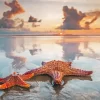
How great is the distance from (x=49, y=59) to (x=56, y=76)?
575 mm

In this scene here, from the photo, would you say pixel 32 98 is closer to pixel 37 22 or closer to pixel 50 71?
pixel 50 71

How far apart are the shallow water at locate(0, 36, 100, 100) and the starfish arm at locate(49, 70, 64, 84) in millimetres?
39

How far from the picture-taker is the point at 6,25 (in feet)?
11.0

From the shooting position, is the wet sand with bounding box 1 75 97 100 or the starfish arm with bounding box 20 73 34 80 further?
the starfish arm with bounding box 20 73 34 80

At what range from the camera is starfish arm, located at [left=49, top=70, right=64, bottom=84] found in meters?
1.77

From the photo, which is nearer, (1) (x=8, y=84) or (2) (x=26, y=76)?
(1) (x=8, y=84)

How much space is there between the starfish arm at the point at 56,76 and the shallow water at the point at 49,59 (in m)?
0.04

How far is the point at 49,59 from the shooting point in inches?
94.0

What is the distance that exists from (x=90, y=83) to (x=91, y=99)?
0.30 meters

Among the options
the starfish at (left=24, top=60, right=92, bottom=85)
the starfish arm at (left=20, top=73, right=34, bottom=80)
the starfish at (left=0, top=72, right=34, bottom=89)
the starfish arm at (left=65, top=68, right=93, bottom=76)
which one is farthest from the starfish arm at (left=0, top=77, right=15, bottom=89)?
the starfish arm at (left=65, top=68, right=93, bottom=76)

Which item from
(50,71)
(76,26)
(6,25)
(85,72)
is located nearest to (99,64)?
(85,72)

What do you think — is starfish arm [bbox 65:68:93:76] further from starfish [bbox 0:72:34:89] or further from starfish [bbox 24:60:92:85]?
starfish [bbox 0:72:34:89]

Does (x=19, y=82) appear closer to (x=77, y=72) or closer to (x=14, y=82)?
(x=14, y=82)

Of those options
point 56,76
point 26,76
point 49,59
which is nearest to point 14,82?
point 26,76
